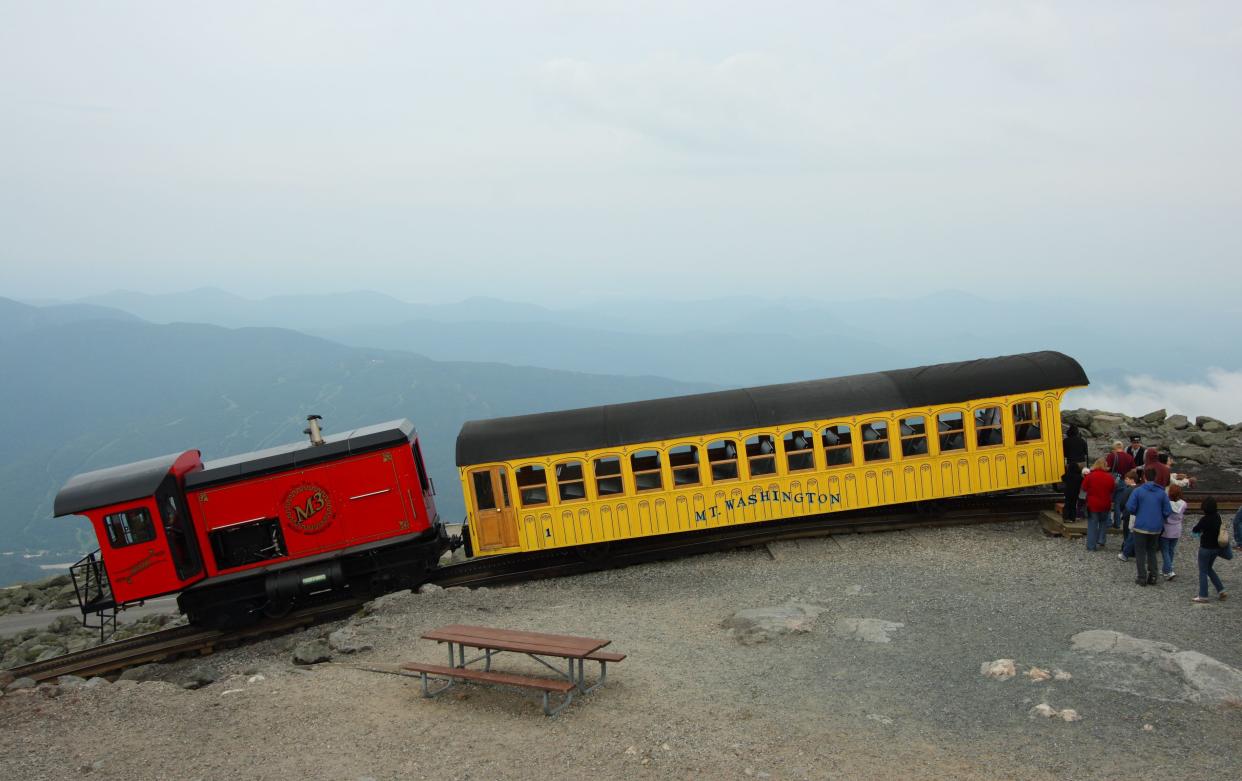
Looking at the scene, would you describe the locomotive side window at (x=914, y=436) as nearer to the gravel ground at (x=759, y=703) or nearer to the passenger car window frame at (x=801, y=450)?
the passenger car window frame at (x=801, y=450)

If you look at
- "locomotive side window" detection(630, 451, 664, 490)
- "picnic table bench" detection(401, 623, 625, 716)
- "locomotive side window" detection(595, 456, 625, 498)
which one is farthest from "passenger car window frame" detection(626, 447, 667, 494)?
"picnic table bench" detection(401, 623, 625, 716)

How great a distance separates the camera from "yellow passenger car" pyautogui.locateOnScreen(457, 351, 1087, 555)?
51.4 ft

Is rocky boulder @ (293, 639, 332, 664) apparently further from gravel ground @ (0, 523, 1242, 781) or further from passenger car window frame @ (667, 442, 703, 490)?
passenger car window frame @ (667, 442, 703, 490)

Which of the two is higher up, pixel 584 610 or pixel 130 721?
pixel 130 721

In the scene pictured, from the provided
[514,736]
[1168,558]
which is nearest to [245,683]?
[514,736]

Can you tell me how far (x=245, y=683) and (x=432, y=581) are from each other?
17.1ft

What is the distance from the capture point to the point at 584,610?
1349 cm

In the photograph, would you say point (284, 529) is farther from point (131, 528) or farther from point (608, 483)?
point (608, 483)

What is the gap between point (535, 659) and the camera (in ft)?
35.5

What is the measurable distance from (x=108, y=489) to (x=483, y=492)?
6868 mm

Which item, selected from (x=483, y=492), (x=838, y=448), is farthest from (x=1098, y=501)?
(x=483, y=492)

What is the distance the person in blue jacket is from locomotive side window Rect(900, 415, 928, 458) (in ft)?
13.9

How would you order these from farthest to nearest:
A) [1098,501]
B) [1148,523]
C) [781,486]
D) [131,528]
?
[781,486], [131,528], [1098,501], [1148,523]

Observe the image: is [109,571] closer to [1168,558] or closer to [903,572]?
[903,572]
